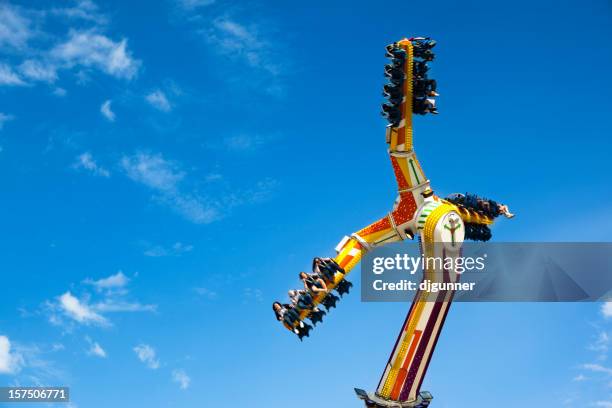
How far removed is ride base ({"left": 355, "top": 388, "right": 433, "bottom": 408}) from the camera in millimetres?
29109

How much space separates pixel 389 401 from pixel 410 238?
5028 millimetres

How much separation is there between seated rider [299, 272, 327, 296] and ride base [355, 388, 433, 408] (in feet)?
10.7

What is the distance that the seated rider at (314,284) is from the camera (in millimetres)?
29375

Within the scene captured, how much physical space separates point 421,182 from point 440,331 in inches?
181

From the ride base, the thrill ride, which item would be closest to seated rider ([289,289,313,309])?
the thrill ride

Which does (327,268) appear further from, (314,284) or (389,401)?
(389,401)

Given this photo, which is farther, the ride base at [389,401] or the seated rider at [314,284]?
the seated rider at [314,284]

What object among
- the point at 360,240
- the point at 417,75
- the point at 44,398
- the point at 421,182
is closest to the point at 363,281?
the point at 360,240

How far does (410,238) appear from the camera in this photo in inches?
1193

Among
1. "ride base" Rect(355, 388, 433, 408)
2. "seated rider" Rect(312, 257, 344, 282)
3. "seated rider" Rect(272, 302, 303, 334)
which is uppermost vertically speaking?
"seated rider" Rect(312, 257, 344, 282)

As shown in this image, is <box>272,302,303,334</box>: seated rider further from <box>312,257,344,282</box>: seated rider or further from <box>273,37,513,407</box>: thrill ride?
<box>312,257,344,282</box>: seated rider

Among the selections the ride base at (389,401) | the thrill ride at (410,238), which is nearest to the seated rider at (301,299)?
the thrill ride at (410,238)

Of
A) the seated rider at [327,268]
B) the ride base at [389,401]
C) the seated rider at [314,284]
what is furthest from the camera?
the seated rider at [327,268]

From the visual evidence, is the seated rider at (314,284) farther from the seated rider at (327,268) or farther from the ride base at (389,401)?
the ride base at (389,401)
